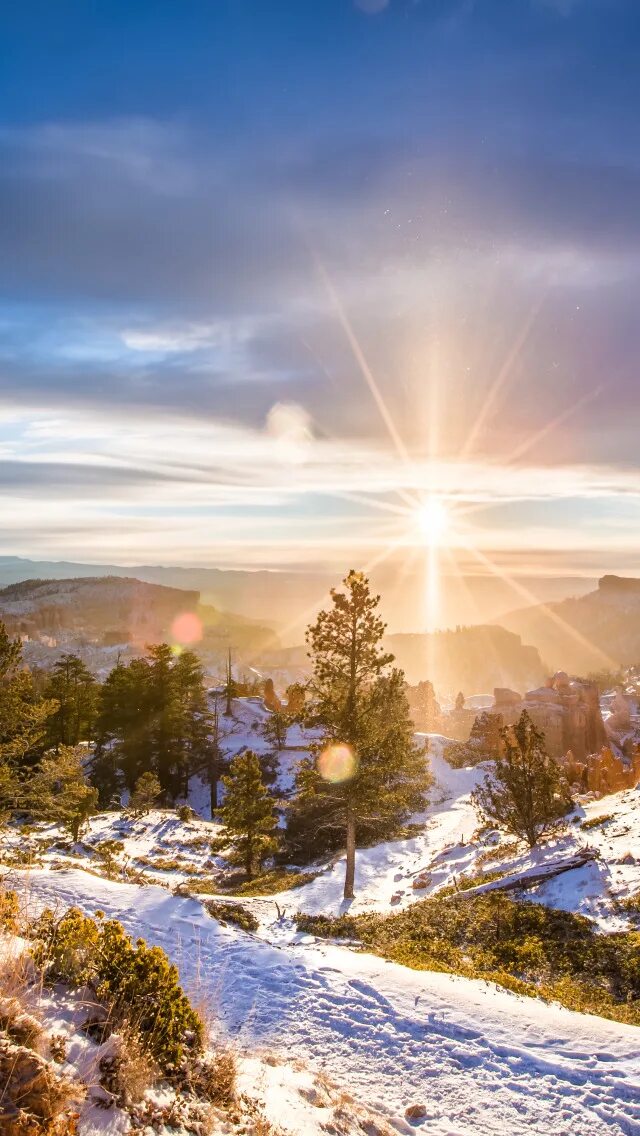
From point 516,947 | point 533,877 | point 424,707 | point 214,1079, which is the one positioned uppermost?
point 214,1079

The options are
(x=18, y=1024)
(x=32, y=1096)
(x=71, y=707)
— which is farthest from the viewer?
(x=71, y=707)

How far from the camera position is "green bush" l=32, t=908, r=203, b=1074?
5816 millimetres

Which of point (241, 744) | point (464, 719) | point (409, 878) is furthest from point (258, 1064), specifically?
point (464, 719)

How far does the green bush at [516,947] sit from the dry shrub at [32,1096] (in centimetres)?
955

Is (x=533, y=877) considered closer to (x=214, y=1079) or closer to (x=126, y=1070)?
(x=214, y=1079)

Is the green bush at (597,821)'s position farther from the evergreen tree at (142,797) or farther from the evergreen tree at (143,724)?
the evergreen tree at (143,724)

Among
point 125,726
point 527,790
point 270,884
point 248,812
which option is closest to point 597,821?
point 527,790

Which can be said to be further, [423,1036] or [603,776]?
[603,776]

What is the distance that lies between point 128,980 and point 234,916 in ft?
35.9

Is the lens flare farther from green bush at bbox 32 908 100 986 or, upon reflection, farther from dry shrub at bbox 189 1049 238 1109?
dry shrub at bbox 189 1049 238 1109

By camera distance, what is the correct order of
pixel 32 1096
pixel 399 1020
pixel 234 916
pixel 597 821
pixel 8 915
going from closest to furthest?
pixel 32 1096 → pixel 8 915 → pixel 399 1020 → pixel 234 916 → pixel 597 821

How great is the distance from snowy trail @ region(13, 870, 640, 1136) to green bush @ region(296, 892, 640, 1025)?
1678 millimetres

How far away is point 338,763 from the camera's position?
23.2 m

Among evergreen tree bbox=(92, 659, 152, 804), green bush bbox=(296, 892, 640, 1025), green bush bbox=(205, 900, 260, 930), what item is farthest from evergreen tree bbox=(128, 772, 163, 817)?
green bush bbox=(296, 892, 640, 1025)
